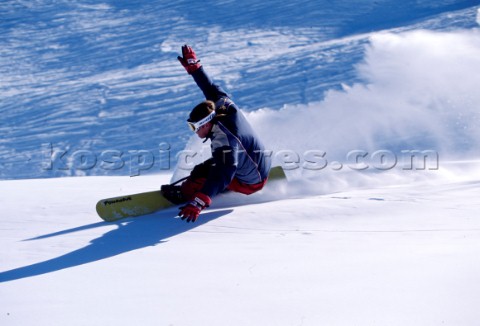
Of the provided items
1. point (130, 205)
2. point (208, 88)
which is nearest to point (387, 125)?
point (208, 88)

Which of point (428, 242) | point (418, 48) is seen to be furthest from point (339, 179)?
point (418, 48)

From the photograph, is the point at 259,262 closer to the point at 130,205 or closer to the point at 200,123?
the point at 200,123

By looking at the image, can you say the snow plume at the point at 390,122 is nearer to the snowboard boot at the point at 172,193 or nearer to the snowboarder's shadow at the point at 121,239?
the snowboard boot at the point at 172,193

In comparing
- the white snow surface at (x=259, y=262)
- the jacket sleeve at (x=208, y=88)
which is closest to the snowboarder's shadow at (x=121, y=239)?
the white snow surface at (x=259, y=262)

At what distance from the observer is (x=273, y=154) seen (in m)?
5.57

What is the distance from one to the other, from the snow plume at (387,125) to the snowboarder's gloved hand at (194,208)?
1213 mm

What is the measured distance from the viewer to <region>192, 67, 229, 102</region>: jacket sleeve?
441 cm

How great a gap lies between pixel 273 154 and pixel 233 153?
1.82m

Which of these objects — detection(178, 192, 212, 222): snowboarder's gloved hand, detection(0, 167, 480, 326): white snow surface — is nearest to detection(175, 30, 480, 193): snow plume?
detection(0, 167, 480, 326): white snow surface

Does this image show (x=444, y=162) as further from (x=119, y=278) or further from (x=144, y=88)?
(x=144, y=88)

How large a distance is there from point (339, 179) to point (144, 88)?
16.8ft

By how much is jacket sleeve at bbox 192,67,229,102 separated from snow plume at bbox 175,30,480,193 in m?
0.88

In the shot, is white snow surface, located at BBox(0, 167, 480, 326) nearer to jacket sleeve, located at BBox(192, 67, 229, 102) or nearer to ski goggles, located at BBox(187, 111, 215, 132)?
ski goggles, located at BBox(187, 111, 215, 132)

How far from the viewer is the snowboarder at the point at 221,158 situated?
3.65m
